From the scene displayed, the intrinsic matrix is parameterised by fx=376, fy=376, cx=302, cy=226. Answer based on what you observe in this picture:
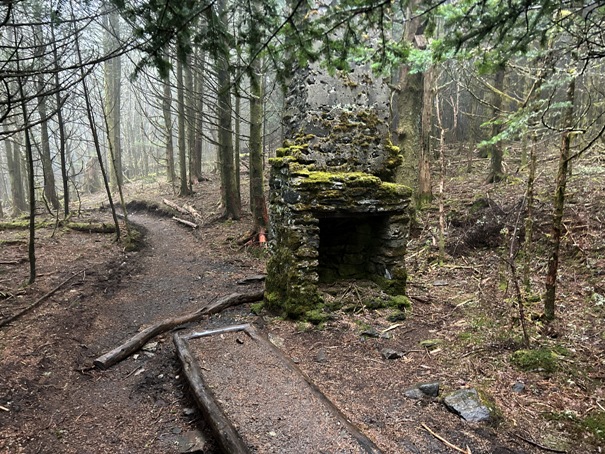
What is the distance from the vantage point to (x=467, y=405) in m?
3.59

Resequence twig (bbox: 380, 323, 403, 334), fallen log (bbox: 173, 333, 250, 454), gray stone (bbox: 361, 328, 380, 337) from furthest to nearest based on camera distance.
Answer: twig (bbox: 380, 323, 403, 334) → gray stone (bbox: 361, 328, 380, 337) → fallen log (bbox: 173, 333, 250, 454)

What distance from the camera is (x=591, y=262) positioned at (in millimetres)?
6141

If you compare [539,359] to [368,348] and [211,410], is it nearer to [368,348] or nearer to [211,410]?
[368,348]

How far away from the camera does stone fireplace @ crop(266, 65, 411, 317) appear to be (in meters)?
5.50

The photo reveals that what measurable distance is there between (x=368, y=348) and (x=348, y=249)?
80.0 inches

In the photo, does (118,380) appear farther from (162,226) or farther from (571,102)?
(162,226)

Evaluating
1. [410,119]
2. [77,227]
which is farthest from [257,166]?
[77,227]

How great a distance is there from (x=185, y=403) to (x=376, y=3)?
433 centimetres

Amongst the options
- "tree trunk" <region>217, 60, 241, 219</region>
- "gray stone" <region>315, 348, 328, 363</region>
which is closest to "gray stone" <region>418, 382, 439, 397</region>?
"gray stone" <region>315, 348, 328, 363</region>

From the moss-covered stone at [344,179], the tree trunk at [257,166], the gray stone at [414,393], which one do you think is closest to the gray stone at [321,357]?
the gray stone at [414,393]

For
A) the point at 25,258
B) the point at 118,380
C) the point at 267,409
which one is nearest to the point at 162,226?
the point at 25,258

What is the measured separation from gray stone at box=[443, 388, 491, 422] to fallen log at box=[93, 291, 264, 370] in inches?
148

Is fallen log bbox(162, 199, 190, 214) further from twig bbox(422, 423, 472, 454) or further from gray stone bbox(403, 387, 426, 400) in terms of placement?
twig bbox(422, 423, 472, 454)

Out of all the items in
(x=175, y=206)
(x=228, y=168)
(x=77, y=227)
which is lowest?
(x=77, y=227)
